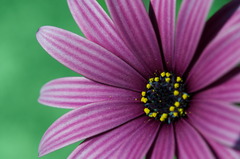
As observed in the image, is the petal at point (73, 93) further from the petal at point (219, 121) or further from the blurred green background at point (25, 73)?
the blurred green background at point (25, 73)

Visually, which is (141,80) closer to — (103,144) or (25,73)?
(103,144)

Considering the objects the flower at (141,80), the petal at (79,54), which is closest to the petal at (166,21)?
the flower at (141,80)

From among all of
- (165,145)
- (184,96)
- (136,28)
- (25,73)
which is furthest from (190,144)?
(25,73)

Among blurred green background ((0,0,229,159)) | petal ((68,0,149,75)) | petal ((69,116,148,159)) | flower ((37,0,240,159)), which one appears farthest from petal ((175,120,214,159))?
blurred green background ((0,0,229,159))

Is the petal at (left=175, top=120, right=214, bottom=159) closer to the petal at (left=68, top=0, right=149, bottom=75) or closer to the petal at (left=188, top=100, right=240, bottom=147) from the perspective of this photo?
the petal at (left=188, top=100, right=240, bottom=147)

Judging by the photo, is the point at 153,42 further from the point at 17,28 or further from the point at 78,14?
the point at 17,28

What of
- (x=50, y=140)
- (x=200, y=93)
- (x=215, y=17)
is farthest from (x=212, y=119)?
(x=50, y=140)
